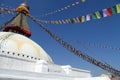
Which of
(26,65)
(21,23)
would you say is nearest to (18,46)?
(26,65)

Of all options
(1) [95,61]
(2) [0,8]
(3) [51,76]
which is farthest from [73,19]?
(2) [0,8]

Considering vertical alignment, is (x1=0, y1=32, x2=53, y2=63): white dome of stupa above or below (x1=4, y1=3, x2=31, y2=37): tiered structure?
below

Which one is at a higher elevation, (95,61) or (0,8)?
(0,8)

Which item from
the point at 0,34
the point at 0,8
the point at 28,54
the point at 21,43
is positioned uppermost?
the point at 0,8

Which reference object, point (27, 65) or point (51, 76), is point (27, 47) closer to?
point (27, 65)

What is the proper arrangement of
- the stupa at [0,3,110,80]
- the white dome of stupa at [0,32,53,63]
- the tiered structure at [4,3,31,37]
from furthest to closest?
the tiered structure at [4,3,31,37], the white dome of stupa at [0,32,53,63], the stupa at [0,3,110,80]

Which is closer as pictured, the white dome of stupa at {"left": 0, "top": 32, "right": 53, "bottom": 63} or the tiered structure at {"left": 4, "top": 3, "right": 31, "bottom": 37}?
the white dome of stupa at {"left": 0, "top": 32, "right": 53, "bottom": 63}

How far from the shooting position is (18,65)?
13.6 metres

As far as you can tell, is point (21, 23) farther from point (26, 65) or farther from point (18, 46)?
point (26, 65)

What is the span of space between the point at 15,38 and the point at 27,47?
5.21ft

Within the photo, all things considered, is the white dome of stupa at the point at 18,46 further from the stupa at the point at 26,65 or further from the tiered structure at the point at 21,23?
the tiered structure at the point at 21,23

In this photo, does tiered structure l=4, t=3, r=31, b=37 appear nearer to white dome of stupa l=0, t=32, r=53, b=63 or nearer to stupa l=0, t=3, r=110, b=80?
stupa l=0, t=3, r=110, b=80

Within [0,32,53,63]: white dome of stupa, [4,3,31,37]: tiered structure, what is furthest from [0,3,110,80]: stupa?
[4,3,31,37]: tiered structure

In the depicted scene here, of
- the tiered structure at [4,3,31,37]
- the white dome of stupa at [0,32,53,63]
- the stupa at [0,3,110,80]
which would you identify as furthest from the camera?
the tiered structure at [4,3,31,37]
